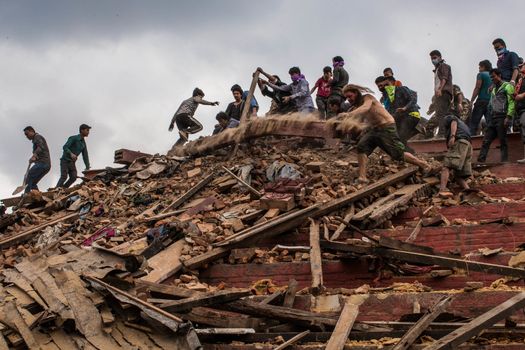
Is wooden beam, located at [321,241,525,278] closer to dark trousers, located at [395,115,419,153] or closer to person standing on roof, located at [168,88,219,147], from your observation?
dark trousers, located at [395,115,419,153]

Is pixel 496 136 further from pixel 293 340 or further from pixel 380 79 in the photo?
pixel 293 340

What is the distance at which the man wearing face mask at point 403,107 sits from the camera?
13.4m

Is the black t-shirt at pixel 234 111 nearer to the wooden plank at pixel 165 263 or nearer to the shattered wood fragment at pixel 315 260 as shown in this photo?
the wooden plank at pixel 165 263

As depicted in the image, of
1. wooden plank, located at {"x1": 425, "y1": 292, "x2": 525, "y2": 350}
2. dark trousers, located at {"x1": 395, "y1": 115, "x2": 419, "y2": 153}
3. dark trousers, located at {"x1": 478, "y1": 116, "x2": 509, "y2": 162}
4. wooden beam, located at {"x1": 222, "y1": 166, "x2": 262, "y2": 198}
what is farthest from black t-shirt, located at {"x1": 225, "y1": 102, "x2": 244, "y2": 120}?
wooden plank, located at {"x1": 425, "y1": 292, "x2": 525, "y2": 350}

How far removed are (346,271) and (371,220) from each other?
4.69ft

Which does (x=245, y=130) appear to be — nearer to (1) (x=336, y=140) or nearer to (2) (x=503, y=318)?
(1) (x=336, y=140)

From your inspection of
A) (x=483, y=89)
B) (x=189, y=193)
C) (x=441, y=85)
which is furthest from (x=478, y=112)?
(x=189, y=193)

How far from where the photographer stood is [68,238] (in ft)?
39.1

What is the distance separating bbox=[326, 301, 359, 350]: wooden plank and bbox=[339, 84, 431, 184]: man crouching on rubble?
5.13 meters

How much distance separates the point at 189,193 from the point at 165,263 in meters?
3.50

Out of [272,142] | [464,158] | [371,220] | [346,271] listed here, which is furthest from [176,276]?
[272,142]

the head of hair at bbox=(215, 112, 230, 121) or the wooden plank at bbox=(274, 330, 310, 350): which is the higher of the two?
the head of hair at bbox=(215, 112, 230, 121)

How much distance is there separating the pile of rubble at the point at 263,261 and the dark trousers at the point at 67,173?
2.01 meters

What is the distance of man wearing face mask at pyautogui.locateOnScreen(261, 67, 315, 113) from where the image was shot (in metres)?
14.7
